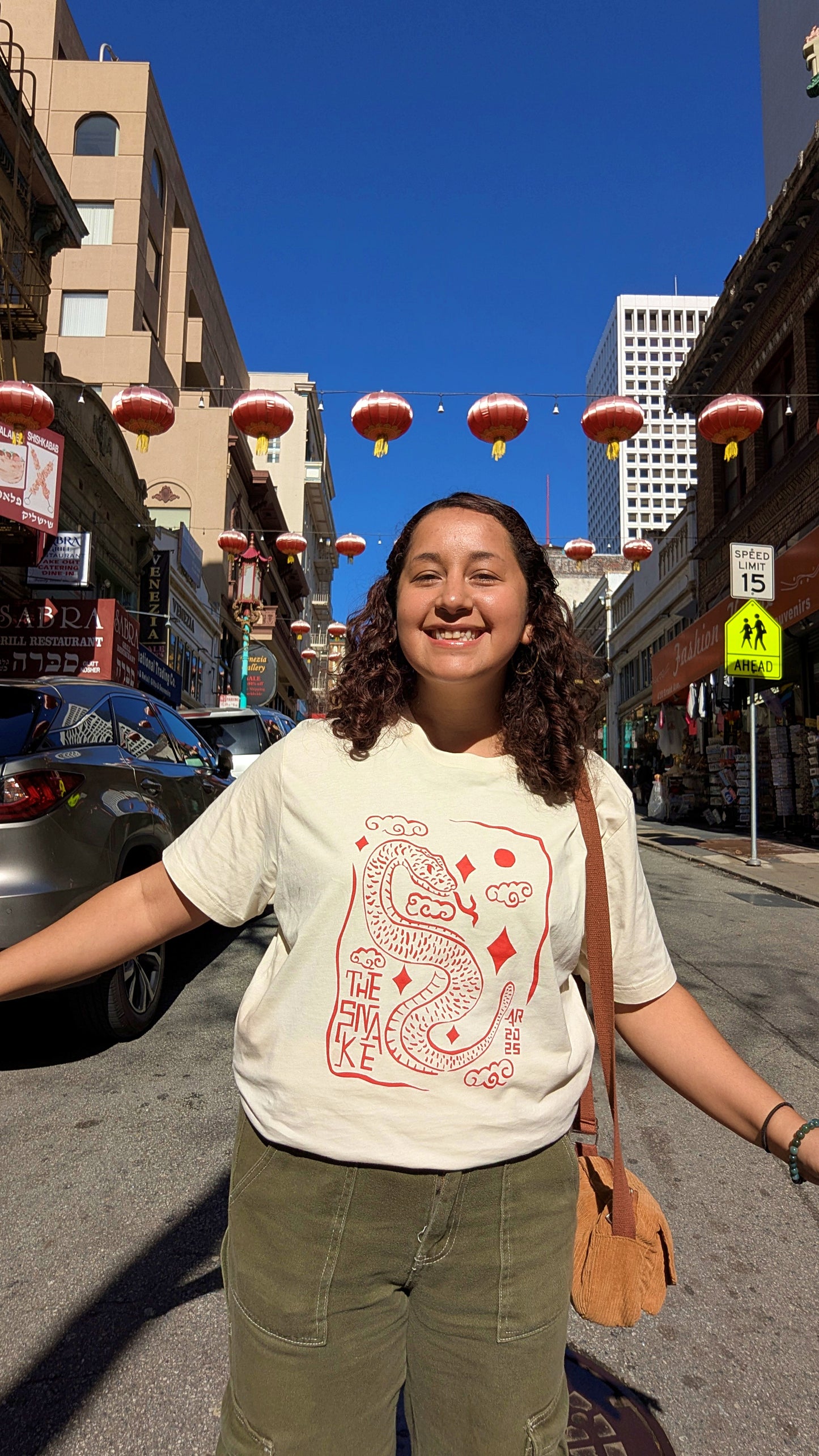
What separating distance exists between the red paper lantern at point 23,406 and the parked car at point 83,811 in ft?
22.7

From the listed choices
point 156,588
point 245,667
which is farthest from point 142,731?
point 245,667

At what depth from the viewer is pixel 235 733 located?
11086 millimetres

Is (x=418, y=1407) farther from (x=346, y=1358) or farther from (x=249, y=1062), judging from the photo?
(x=249, y=1062)

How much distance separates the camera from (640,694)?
39.0 metres

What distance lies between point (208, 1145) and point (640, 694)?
3755cm

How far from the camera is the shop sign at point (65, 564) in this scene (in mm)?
13867

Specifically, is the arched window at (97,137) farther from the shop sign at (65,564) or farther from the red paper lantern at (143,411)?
the red paper lantern at (143,411)

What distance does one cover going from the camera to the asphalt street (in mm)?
1958

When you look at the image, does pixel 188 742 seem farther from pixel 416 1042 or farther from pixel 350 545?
pixel 350 545

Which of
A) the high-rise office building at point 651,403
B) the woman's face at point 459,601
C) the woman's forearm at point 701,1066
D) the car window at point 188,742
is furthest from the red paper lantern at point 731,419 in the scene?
the high-rise office building at point 651,403

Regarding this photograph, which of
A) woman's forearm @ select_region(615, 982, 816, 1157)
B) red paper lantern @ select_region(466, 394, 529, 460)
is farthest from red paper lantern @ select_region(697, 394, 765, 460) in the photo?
woman's forearm @ select_region(615, 982, 816, 1157)

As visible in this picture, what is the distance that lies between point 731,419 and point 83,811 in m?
9.39

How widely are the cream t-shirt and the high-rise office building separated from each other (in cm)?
14566

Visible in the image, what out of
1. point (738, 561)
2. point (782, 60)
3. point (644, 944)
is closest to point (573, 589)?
point (782, 60)
